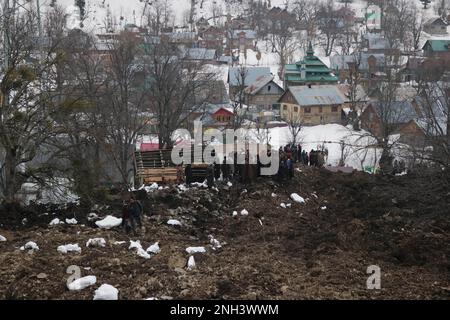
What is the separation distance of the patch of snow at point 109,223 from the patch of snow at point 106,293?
4.04m

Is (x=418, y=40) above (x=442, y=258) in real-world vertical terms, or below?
above

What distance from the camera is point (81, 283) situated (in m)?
8.05

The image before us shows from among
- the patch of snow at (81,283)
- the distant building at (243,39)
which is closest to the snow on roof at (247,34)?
the distant building at (243,39)

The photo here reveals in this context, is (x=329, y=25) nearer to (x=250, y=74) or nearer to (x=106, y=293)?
(x=250, y=74)

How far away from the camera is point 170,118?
82.4 feet

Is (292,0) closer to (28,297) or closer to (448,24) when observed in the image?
(448,24)

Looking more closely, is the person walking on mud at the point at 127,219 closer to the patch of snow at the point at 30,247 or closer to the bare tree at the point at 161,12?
the patch of snow at the point at 30,247

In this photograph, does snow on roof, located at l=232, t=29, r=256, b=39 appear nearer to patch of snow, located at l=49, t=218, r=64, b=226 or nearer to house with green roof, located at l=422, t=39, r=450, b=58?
house with green roof, located at l=422, t=39, r=450, b=58

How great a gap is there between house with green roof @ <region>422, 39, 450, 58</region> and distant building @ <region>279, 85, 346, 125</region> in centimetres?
2722

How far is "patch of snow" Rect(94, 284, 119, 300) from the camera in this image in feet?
25.2

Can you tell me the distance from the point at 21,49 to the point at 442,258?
38.4 ft

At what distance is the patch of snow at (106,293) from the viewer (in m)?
7.68

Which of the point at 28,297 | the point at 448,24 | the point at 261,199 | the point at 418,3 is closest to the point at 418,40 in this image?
the point at 448,24

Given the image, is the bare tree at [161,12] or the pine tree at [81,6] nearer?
the bare tree at [161,12]
